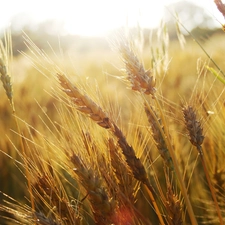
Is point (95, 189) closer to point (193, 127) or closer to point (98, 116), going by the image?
point (98, 116)

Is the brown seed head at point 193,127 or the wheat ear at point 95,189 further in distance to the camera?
Answer: the brown seed head at point 193,127

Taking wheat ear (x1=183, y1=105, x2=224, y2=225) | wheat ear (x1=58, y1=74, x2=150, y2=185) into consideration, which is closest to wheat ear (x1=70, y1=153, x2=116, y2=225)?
wheat ear (x1=58, y1=74, x2=150, y2=185)

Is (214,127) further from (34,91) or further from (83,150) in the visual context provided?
(34,91)

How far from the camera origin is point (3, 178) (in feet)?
4.56


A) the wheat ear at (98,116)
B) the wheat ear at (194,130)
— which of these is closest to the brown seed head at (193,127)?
the wheat ear at (194,130)

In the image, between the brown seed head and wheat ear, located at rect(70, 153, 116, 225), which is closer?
wheat ear, located at rect(70, 153, 116, 225)

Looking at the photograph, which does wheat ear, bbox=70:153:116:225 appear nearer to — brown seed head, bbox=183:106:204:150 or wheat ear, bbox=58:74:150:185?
wheat ear, bbox=58:74:150:185

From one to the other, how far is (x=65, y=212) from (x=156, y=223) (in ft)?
1.65

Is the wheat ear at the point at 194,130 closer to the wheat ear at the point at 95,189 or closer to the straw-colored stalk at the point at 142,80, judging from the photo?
the straw-colored stalk at the point at 142,80

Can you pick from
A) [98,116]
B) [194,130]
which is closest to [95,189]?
[98,116]

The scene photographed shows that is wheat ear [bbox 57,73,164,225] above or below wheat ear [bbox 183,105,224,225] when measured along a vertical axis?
above

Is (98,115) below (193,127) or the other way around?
the other way around

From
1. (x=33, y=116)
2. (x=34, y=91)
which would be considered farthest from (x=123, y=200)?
(x=34, y=91)

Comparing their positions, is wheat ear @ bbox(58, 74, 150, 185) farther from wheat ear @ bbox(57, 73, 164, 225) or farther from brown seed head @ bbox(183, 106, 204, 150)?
brown seed head @ bbox(183, 106, 204, 150)
